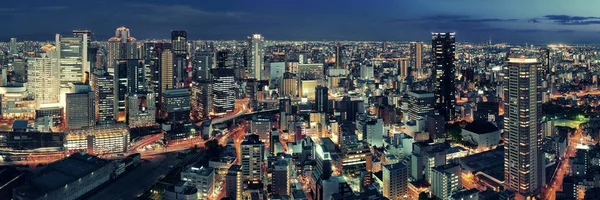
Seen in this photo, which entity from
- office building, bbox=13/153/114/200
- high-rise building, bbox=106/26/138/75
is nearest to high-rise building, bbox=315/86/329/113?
office building, bbox=13/153/114/200

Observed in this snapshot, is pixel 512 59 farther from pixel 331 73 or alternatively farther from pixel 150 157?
pixel 331 73

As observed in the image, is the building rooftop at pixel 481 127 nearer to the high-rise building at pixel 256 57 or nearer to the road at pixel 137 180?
the road at pixel 137 180

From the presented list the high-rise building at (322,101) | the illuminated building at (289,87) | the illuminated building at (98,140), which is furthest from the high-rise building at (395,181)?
the illuminated building at (289,87)

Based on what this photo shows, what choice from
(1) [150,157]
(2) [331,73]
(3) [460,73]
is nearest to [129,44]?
(2) [331,73]

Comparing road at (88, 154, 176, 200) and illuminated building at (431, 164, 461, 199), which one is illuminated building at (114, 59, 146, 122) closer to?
road at (88, 154, 176, 200)

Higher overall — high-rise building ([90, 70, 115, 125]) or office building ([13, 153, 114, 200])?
high-rise building ([90, 70, 115, 125])
